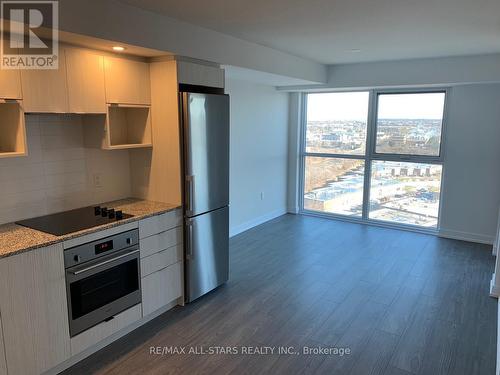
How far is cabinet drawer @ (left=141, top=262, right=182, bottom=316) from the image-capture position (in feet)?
10.2

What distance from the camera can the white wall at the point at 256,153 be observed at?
5297mm

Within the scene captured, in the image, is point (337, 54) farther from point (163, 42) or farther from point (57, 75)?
point (57, 75)

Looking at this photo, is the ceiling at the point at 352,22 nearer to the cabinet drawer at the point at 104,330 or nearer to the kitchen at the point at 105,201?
the kitchen at the point at 105,201

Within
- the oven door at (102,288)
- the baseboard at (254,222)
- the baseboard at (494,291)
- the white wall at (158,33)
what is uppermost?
the white wall at (158,33)

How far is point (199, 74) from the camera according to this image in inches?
129

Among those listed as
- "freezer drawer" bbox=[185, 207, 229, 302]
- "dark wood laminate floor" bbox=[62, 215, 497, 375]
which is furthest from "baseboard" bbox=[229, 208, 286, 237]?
"freezer drawer" bbox=[185, 207, 229, 302]

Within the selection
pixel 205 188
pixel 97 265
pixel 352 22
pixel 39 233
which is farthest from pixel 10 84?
pixel 352 22

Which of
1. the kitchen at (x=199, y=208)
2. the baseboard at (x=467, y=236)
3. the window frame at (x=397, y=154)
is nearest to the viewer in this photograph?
the kitchen at (x=199, y=208)

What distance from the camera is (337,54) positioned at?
4.54 metres

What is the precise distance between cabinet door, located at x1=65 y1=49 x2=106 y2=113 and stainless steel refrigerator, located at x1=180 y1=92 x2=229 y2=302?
639 millimetres

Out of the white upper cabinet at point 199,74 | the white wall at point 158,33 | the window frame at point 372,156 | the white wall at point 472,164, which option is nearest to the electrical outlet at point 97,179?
the white upper cabinet at point 199,74

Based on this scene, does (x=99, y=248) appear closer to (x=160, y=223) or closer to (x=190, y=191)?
(x=160, y=223)

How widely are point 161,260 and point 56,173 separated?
1.10 metres

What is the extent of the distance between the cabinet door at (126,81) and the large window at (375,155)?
3.85 metres
